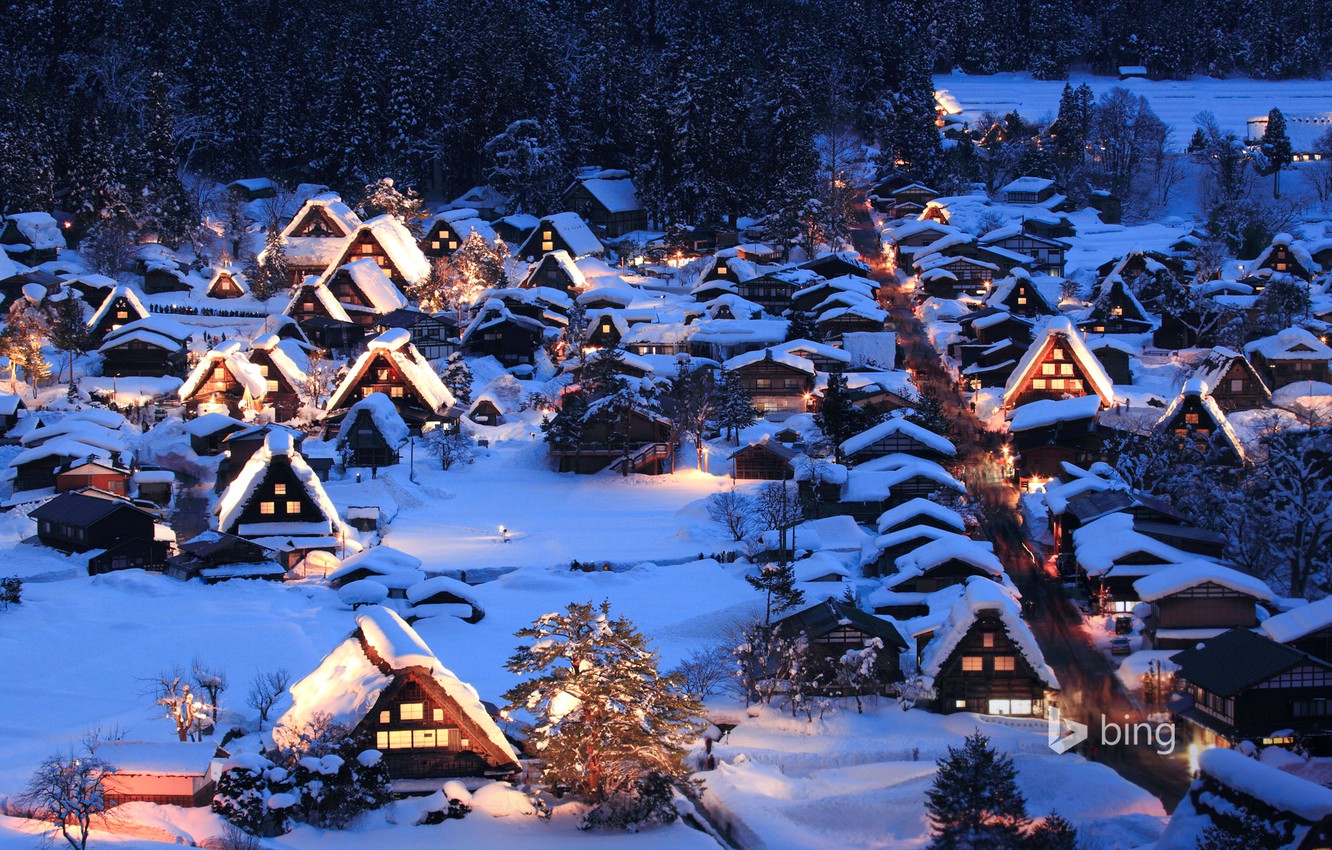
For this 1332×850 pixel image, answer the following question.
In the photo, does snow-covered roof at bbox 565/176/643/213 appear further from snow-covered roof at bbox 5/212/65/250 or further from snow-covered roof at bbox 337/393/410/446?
snow-covered roof at bbox 337/393/410/446

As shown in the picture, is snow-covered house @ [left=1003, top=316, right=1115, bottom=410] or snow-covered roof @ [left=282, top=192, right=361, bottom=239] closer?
snow-covered house @ [left=1003, top=316, right=1115, bottom=410]

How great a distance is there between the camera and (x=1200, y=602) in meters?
28.8

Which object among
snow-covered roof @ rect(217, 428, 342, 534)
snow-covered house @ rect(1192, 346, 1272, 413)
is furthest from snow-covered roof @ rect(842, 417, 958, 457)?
snow-covered roof @ rect(217, 428, 342, 534)

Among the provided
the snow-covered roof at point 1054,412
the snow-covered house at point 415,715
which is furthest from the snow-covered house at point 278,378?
the snow-covered house at point 415,715

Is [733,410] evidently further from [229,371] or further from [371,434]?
[229,371]

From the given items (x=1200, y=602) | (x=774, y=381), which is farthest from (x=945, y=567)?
(x=774, y=381)

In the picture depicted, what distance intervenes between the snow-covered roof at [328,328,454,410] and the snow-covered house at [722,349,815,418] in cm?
870

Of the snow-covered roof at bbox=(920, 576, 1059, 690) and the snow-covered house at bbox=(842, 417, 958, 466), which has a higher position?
the snow-covered house at bbox=(842, 417, 958, 466)

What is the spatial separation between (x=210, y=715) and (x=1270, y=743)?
56.4 feet

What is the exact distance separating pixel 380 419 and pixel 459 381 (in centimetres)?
561

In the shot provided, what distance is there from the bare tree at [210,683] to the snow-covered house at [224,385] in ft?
54.8

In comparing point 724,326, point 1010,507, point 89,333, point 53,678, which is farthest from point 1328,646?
point 89,333

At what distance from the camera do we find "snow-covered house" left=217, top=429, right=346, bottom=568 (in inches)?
1310

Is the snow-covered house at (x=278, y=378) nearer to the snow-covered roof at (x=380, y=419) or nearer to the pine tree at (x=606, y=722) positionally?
Result: the snow-covered roof at (x=380, y=419)
